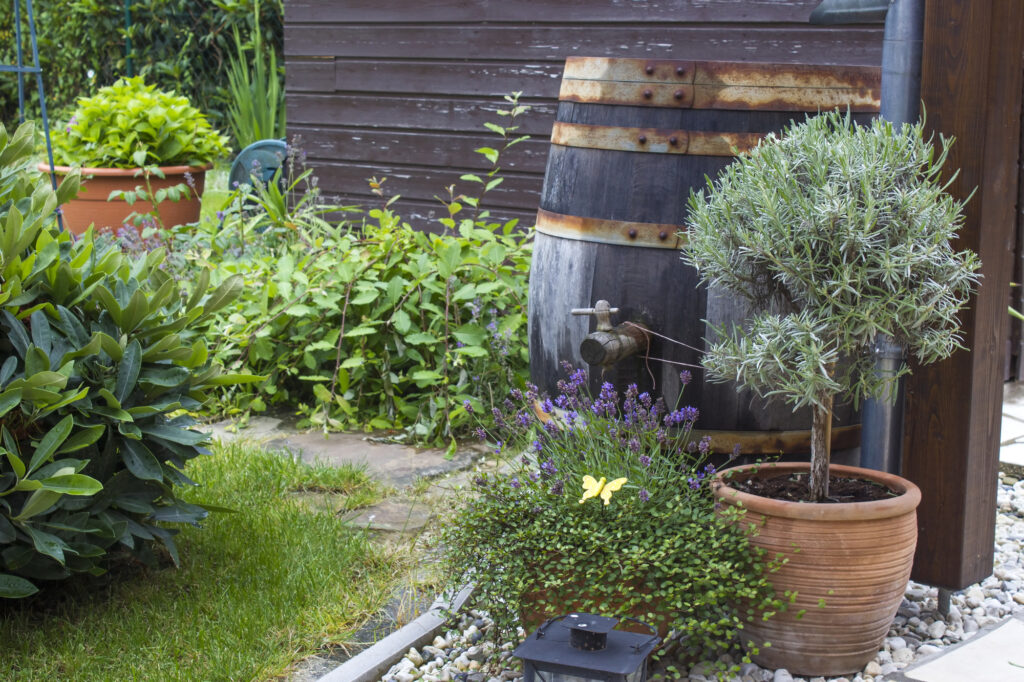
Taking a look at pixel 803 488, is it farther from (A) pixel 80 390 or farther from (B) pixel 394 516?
(A) pixel 80 390

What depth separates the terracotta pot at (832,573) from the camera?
1881 mm

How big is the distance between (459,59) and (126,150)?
2.46 meters

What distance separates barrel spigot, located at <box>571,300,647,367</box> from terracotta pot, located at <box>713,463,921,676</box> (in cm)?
40

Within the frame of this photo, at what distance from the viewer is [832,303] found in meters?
1.87

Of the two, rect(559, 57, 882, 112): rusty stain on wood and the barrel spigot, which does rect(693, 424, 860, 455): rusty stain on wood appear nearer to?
the barrel spigot

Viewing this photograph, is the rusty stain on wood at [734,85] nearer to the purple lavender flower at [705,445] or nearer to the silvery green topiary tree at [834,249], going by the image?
the silvery green topiary tree at [834,249]

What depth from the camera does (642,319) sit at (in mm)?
2295

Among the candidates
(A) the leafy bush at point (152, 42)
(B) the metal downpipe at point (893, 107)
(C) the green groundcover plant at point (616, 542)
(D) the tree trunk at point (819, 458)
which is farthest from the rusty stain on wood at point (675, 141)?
(A) the leafy bush at point (152, 42)

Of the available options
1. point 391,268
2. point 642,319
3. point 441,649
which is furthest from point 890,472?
point 391,268

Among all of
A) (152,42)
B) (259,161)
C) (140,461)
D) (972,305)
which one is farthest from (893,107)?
(152,42)

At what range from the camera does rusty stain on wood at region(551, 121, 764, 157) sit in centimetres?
223

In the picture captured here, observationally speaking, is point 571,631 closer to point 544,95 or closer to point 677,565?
point 677,565

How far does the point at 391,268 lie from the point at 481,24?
1656 mm

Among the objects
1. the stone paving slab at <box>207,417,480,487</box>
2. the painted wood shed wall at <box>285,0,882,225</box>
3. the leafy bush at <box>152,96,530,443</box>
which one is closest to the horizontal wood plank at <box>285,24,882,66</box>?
the painted wood shed wall at <box>285,0,882,225</box>
